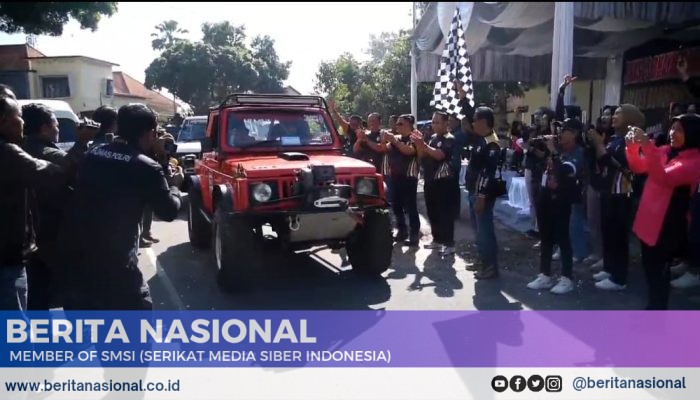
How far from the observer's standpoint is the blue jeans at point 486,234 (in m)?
5.23

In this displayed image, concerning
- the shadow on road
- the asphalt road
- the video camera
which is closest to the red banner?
the asphalt road

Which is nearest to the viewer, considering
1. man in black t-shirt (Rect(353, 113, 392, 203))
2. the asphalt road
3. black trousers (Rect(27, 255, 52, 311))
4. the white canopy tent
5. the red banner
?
black trousers (Rect(27, 255, 52, 311))

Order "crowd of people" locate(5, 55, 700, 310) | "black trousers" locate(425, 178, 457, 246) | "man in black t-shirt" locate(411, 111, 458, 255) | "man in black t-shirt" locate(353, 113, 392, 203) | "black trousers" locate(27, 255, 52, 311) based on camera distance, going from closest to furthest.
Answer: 1. "crowd of people" locate(5, 55, 700, 310)
2. "black trousers" locate(27, 255, 52, 311)
3. "man in black t-shirt" locate(411, 111, 458, 255)
4. "black trousers" locate(425, 178, 457, 246)
5. "man in black t-shirt" locate(353, 113, 392, 203)

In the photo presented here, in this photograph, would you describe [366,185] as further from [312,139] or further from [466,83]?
[466,83]

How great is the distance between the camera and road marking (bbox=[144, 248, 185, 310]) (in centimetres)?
479

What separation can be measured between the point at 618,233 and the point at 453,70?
4.75 metres

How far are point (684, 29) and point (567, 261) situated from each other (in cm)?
661

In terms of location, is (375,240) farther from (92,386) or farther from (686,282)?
(686,282)

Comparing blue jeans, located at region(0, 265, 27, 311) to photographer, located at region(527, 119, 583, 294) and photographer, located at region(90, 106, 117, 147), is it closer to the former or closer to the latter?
photographer, located at region(90, 106, 117, 147)

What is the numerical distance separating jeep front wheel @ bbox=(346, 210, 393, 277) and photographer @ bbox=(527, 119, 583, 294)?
1.45m

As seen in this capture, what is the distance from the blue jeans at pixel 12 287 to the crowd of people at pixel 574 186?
12.4ft

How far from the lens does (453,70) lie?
29.3 feet

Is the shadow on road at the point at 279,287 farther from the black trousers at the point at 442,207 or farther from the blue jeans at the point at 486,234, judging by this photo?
the black trousers at the point at 442,207

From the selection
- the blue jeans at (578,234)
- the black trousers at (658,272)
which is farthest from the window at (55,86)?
the black trousers at (658,272)
